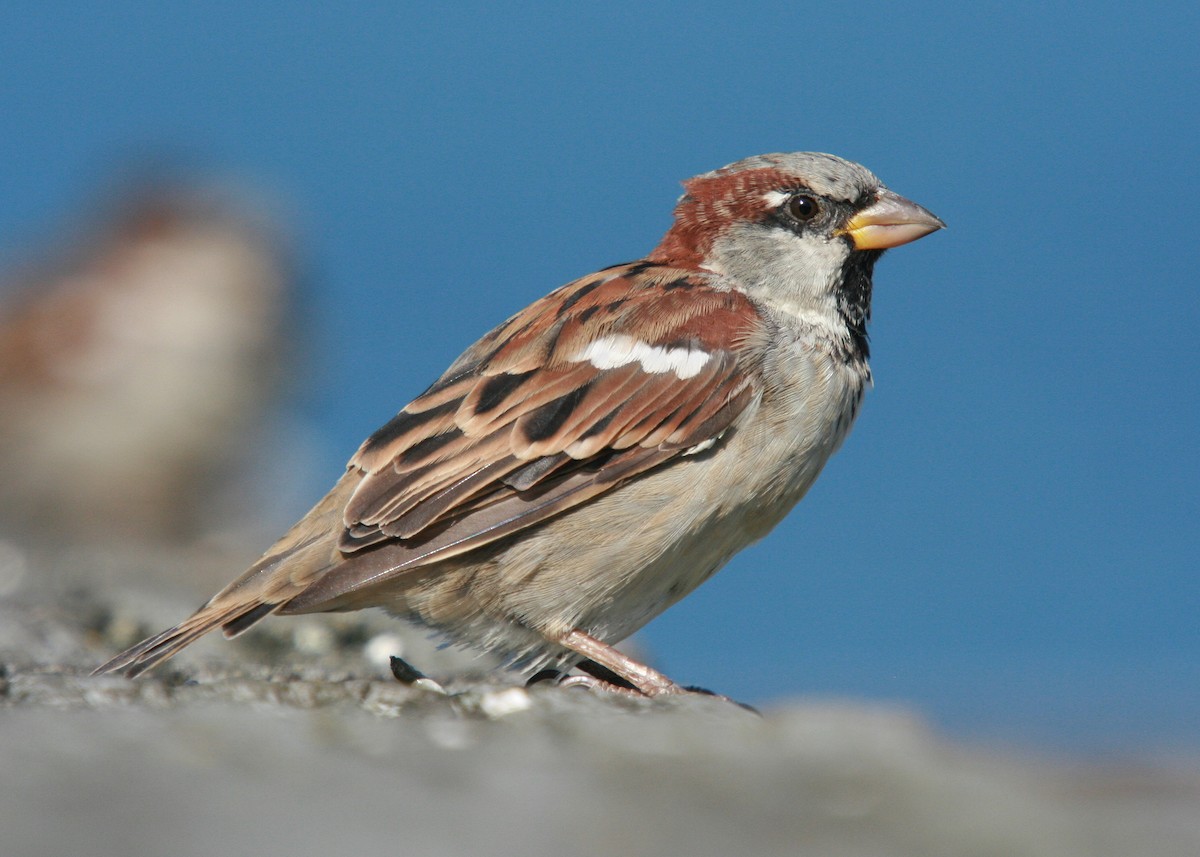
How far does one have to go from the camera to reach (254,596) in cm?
402

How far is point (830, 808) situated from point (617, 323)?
8.12 ft

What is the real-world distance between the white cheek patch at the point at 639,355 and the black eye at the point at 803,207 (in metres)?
0.75

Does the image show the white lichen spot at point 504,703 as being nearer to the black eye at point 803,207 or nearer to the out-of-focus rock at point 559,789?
the out-of-focus rock at point 559,789

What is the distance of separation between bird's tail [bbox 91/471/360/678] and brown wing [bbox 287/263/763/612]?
0.09m

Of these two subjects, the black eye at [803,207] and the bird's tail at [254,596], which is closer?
the bird's tail at [254,596]

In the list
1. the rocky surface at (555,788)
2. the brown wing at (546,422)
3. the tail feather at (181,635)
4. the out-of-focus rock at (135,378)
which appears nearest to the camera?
the rocky surface at (555,788)

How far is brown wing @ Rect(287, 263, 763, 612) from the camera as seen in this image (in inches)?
156

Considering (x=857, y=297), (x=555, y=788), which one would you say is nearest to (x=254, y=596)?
(x=555, y=788)

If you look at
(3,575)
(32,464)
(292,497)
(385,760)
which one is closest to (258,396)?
(292,497)

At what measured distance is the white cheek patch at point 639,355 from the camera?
4.25 m

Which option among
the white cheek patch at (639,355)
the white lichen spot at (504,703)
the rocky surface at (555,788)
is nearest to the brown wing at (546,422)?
the white cheek patch at (639,355)

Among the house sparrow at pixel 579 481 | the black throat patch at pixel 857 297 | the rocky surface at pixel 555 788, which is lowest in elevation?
the rocky surface at pixel 555 788

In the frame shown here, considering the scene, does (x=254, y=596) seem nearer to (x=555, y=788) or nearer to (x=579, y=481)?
(x=579, y=481)

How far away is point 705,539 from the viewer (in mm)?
4043
